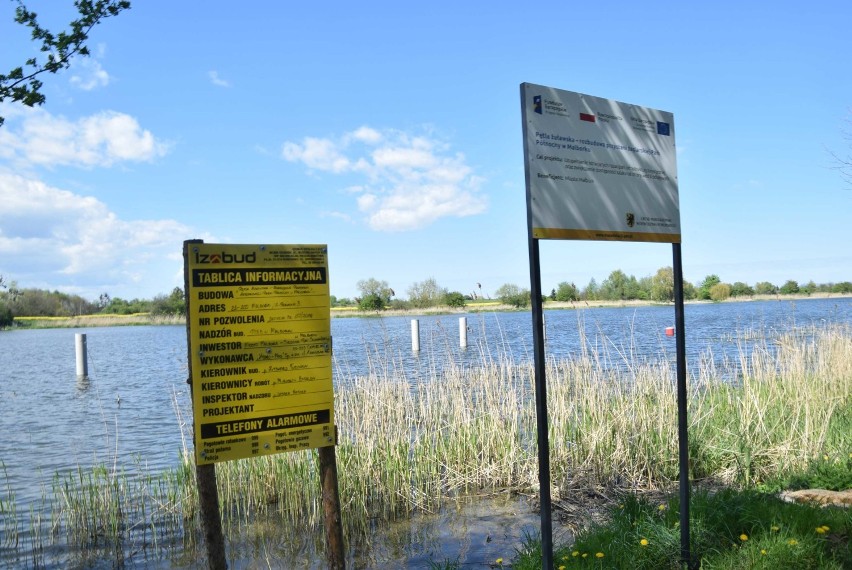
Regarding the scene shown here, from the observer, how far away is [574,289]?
928 cm

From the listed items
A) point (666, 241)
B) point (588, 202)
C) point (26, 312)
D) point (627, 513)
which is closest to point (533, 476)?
point (627, 513)

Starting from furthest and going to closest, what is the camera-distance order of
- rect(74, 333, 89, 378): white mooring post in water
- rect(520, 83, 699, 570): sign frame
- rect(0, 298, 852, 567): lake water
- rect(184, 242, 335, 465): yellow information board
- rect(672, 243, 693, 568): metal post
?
rect(74, 333, 89, 378): white mooring post in water
rect(0, 298, 852, 567): lake water
rect(672, 243, 693, 568): metal post
rect(520, 83, 699, 570): sign frame
rect(184, 242, 335, 465): yellow information board

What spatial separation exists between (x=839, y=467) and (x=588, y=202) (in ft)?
13.7

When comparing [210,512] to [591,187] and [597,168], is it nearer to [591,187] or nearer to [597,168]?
[591,187]

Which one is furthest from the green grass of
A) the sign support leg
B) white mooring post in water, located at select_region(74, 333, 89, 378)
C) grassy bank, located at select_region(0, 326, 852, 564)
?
white mooring post in water, located at select_region(74, 333, 89, 378)

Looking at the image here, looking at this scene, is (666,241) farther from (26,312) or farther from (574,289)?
(26,312)

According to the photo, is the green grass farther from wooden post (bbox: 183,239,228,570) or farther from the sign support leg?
wooden post (bbox: 183,239,228,570)

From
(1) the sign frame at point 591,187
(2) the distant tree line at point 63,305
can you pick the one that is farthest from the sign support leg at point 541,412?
(2) the distant tree line at point 63,305

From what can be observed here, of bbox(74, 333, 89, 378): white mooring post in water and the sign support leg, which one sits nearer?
the sign support leg

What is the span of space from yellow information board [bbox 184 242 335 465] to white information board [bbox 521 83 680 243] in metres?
1.21

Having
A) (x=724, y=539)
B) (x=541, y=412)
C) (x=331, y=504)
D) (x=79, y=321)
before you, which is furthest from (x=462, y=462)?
(x=79, y=321)

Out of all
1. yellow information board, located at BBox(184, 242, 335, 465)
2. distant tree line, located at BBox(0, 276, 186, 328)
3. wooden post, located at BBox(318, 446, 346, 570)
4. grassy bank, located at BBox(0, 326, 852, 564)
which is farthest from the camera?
distant tree line, located at BBox(0, 276, 186, 328)

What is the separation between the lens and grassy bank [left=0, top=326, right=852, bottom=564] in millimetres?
6445

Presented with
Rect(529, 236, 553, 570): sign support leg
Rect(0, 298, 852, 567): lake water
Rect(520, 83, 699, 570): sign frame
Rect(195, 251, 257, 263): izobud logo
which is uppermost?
Rect(520, 83, 699, 570): sign frame
